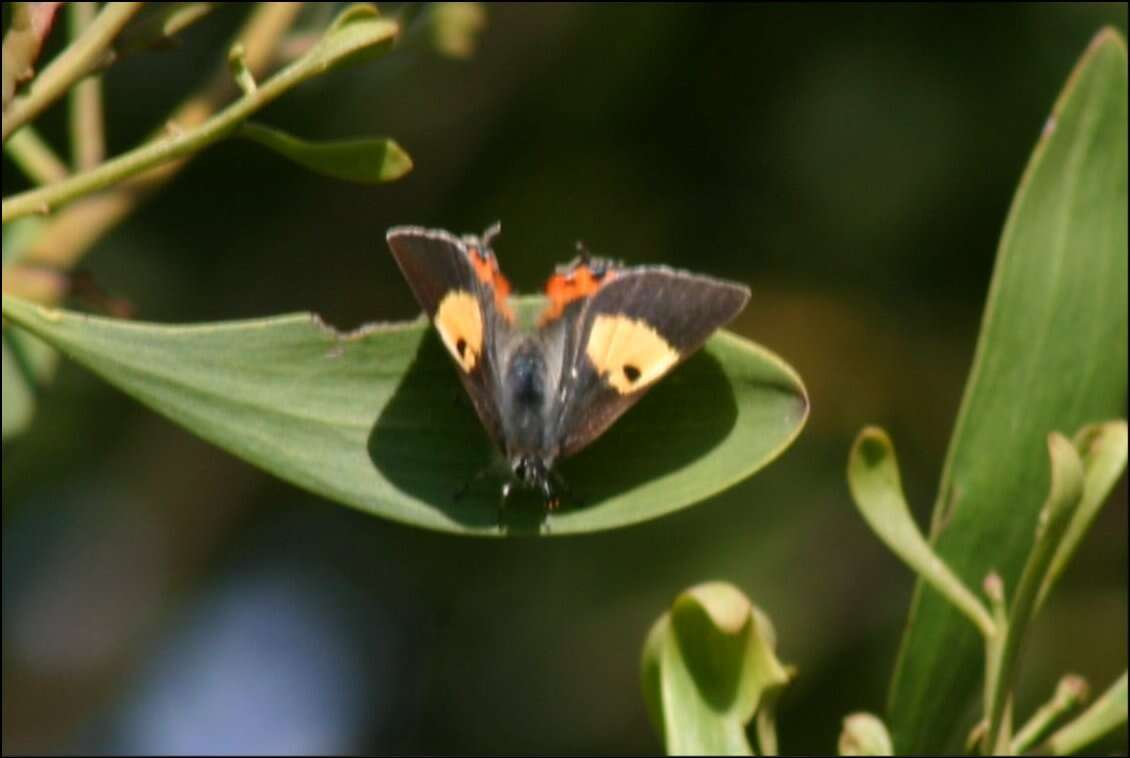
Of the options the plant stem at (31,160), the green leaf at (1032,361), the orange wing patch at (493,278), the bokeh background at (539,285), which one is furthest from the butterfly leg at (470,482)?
the bokeh background at (539,285)

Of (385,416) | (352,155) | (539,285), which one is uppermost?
(352,155)

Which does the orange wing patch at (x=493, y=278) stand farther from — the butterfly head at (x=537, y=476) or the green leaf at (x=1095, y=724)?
the green leaf at (x=1095, y=724)

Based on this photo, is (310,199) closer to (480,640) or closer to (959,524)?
(480,640)

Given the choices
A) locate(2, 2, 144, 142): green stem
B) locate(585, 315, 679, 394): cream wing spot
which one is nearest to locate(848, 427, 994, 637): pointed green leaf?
locate(585, 315, 679, 394): cream wing spot

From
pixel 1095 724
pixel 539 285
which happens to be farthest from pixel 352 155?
pixel 539 285

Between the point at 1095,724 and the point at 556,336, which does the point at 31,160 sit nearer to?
the point at 556,336

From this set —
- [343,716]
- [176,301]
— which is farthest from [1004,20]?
[343,716]
